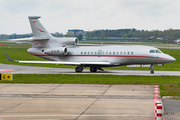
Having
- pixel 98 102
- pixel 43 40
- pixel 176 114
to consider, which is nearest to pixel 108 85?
pixel 98 102

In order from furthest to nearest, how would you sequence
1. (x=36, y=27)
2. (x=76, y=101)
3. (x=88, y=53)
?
(x=36, y=27) < (x=88, y=53) < (x=76, y=101)

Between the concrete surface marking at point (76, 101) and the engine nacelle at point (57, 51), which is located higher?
the engine nacelle at point (57, 51)

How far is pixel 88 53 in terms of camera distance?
3769 cm

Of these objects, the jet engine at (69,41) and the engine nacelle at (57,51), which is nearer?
the engine nacelle at (57,51)

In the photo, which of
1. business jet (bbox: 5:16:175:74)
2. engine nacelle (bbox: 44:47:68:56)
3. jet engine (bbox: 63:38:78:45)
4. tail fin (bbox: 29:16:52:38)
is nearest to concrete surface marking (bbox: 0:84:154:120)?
business jet (bbox: 5:16:175:74)

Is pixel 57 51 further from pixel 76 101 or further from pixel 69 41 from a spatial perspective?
pixel 76 101

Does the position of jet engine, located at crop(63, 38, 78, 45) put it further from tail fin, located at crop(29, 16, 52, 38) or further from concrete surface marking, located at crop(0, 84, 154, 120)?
concrete surface marking, located at crop(0, 84, 154, 120)

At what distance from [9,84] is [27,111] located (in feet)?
31.2

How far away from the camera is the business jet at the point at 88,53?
34938 mm

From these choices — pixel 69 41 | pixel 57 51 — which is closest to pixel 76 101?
pixel 57 51

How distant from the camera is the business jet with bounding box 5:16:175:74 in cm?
3494

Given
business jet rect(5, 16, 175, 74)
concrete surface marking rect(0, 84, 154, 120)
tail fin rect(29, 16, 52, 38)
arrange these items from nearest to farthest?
concrete surface marking rect(0, 84, 154, 120)
business jet rect(5, 16, 175, 74)
tail fin rect(29, 16, 52, 38)

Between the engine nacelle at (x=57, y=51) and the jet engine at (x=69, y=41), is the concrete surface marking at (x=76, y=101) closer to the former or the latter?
the engine nacelle at (x=57, y=51)

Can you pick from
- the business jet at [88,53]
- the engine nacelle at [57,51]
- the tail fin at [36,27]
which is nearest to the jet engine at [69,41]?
the business jet at [88,53]
